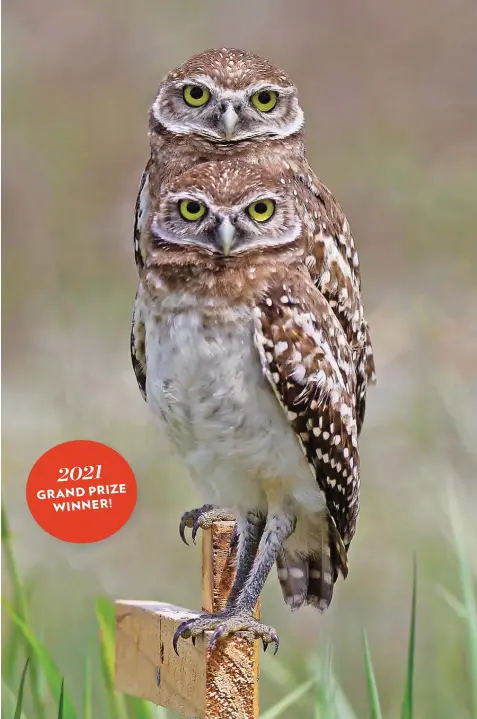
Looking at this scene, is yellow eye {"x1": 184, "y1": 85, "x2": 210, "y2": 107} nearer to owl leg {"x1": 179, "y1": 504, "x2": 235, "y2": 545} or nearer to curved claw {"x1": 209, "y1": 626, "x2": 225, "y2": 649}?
owl leg {"x1": 179, "y1": 504, "x2": 235, "y2": 545}

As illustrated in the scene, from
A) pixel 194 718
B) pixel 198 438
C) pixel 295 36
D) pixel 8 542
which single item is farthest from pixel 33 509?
pixel 295 36

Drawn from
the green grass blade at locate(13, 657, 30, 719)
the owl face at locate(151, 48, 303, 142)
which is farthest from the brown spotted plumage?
the green grass blade at locate(13, 657, 30, 719)

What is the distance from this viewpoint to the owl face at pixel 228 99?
1.52 meters

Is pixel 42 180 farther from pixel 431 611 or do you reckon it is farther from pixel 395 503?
pixel 431 611

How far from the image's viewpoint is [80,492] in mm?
1607

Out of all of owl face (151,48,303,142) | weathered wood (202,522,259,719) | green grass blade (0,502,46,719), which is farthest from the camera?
green grass blade (0,502,46,719)

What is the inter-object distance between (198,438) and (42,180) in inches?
19.7

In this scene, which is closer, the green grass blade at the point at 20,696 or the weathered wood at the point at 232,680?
the weathered wood at the point at 232,680

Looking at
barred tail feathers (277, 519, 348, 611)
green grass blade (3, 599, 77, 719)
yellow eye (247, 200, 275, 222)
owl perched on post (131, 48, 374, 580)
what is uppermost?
owl perched on post (131, 48, 374, 580)

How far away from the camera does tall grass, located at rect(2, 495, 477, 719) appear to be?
5.19 ft

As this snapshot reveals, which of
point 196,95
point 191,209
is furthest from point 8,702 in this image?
point 196,95

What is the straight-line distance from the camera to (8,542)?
1.63 metres

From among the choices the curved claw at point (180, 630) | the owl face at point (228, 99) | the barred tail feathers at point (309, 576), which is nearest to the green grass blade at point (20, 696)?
the curved claw at point (180, 630)

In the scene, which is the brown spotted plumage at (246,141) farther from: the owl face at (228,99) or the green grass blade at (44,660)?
the green grass blade at (44,660)
